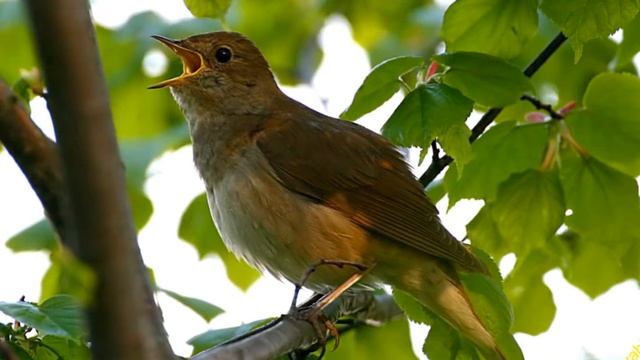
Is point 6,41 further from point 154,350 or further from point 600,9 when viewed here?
point 154,350

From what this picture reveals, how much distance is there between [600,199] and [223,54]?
187cm

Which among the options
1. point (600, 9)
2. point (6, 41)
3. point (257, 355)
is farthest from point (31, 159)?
point (6, 41)

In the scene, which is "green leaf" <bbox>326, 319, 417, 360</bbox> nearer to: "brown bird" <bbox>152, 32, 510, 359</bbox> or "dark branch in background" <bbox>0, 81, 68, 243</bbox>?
"brown bird" <bbox>152, 32, 510, 359</bbox>

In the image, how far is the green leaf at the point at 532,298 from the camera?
5.18 m

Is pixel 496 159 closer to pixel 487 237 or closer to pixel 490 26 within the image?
pixel 487 237

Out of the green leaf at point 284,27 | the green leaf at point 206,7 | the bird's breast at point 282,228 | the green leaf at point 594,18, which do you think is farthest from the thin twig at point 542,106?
the green leaf at point 284,27

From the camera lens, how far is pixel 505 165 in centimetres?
439

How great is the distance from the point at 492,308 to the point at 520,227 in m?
0.33

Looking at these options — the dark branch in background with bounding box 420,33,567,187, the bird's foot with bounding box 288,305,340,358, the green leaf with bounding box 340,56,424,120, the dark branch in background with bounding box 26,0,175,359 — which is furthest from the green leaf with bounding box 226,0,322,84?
the dark branch in background with bounding box 26,0,175,359

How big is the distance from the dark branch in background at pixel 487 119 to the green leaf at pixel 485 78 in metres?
0.25

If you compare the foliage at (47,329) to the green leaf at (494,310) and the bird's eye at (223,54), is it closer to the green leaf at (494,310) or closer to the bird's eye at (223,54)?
the green leaf at (494,310)

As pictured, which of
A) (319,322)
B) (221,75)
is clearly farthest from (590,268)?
(221,75)

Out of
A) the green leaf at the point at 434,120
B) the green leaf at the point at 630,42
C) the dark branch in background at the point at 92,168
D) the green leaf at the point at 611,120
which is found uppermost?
the green leaf at the point at 630,42

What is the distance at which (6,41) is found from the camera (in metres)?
7.20
